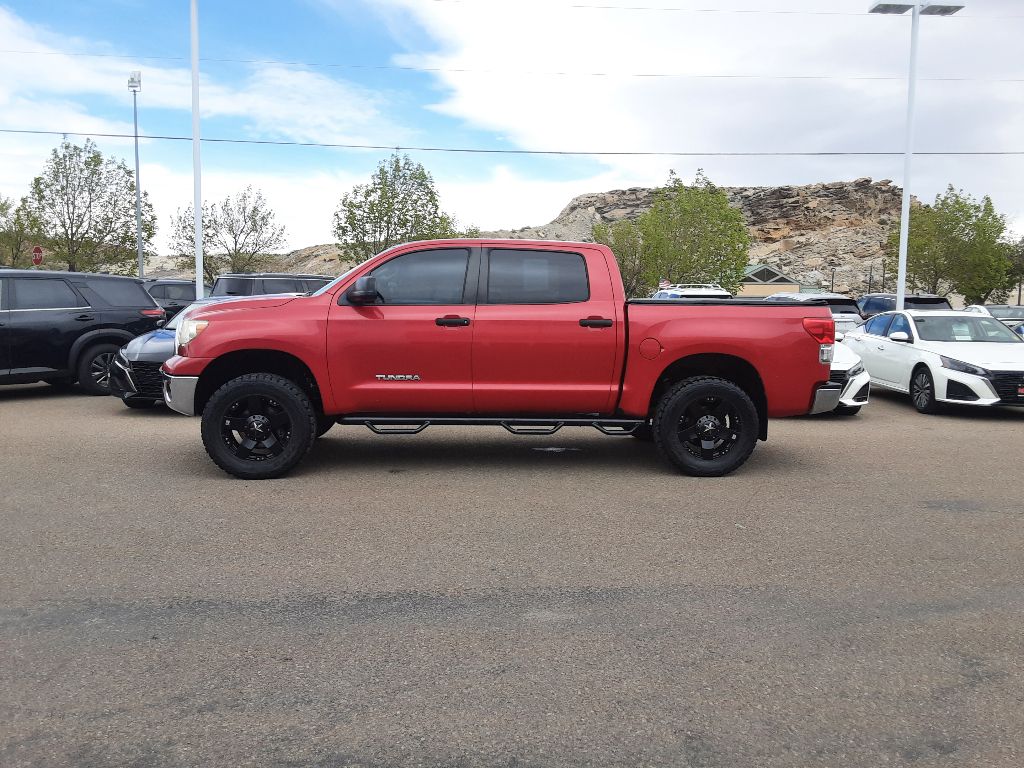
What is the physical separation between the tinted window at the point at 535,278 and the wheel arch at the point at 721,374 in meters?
1.02

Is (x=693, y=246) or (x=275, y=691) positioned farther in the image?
(x=693, y=246)

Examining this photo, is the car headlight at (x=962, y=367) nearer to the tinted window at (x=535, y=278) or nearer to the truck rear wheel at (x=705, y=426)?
the truck rear wheel at (x=705, y=426)

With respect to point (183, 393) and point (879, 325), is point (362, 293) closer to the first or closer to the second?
point (183, 393)

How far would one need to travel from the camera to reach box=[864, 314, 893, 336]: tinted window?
1407 centimetres

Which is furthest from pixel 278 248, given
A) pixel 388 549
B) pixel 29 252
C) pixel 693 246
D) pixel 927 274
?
pixel 388 549

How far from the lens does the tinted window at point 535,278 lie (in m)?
7.29

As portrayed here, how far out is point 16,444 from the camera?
8609 mm

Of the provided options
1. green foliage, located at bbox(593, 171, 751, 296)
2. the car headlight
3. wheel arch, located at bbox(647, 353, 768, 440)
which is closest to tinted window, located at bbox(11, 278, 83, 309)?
wheel arch, located at bbox(647, 353, 768, 440)

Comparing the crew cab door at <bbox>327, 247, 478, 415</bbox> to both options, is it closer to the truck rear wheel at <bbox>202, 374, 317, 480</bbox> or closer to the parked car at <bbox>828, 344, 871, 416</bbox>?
the truck rear wheel at <bbox>202, 374, 317, 480</bbox>

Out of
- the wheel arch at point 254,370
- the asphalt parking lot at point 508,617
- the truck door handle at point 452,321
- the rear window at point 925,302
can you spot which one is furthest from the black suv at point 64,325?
the rear window at point 925,302

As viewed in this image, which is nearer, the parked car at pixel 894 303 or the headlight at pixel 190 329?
the headlight at pixel 190 329

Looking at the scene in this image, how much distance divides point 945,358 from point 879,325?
2.45 metres

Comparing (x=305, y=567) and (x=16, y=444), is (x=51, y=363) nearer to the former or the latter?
(x=16, y=444)

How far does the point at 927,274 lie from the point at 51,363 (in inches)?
2300
